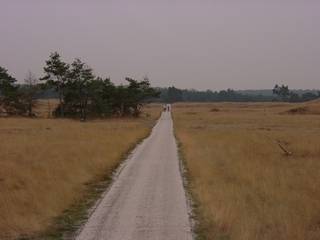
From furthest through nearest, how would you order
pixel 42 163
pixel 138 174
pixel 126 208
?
pixel 42 163, pixel 138 174, pixel 126 208

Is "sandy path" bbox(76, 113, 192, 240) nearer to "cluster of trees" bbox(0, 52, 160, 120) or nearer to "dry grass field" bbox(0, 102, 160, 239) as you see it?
"dry grass field" bbox(0, 102, 160, 239)

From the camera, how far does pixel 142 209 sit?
44.6 ft

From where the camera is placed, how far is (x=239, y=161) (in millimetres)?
26281

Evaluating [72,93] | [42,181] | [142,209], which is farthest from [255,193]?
[72,93]

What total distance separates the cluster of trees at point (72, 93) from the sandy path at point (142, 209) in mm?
72967

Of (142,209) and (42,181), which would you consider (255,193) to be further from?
(42,181)

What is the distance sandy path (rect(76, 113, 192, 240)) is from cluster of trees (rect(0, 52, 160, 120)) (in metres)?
73.0

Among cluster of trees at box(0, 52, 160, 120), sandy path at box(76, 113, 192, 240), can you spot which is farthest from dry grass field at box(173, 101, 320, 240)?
cluster of trees at box(0, 52, 160, 120)

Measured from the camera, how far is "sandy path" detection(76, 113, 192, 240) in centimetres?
1104

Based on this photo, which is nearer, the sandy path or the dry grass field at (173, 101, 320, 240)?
the sandy path

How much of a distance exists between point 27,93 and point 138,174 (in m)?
83.4

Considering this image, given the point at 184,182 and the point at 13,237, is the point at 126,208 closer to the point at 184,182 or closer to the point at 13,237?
the point at 13,237

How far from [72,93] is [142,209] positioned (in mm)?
82348

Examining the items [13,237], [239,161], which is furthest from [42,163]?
[13,237]
